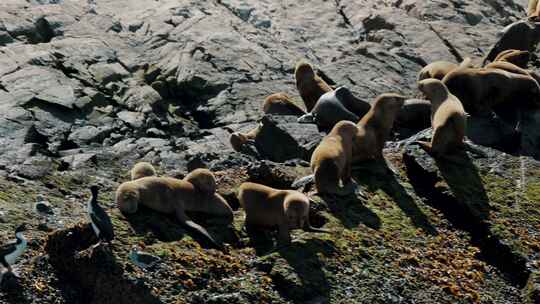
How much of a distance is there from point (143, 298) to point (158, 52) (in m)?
16.3

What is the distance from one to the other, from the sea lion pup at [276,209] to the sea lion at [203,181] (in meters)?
0.47

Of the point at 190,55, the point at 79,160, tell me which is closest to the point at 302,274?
the point at 79,160

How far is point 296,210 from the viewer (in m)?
12.9

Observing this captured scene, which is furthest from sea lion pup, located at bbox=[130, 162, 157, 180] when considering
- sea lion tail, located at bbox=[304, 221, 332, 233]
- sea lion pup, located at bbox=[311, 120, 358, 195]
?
sea lion tail, located at bbox=[304, 221, 332, 233]

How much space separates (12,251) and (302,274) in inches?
153

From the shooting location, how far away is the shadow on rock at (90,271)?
11.4 m

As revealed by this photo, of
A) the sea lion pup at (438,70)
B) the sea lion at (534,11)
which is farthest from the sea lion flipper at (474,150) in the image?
the sea lion at (534,11)

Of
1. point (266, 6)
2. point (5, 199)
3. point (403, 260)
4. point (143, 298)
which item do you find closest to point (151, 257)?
point (143, 298)

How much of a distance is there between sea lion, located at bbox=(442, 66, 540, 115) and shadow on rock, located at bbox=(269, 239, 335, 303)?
719 cm

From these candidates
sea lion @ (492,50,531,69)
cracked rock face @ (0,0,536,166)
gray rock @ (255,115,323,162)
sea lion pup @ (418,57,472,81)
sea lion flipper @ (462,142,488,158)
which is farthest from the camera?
cracked rock face @ (0,0,536,166)

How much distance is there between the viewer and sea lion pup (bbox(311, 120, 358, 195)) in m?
14.7

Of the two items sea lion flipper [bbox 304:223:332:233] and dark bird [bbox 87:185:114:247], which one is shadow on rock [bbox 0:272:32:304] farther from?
sea lion flipper [bbox 304:223:332:233]

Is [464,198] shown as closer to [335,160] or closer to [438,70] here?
[335,160]

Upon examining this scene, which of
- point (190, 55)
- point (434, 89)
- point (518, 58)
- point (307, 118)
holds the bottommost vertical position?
point (190, 55)
